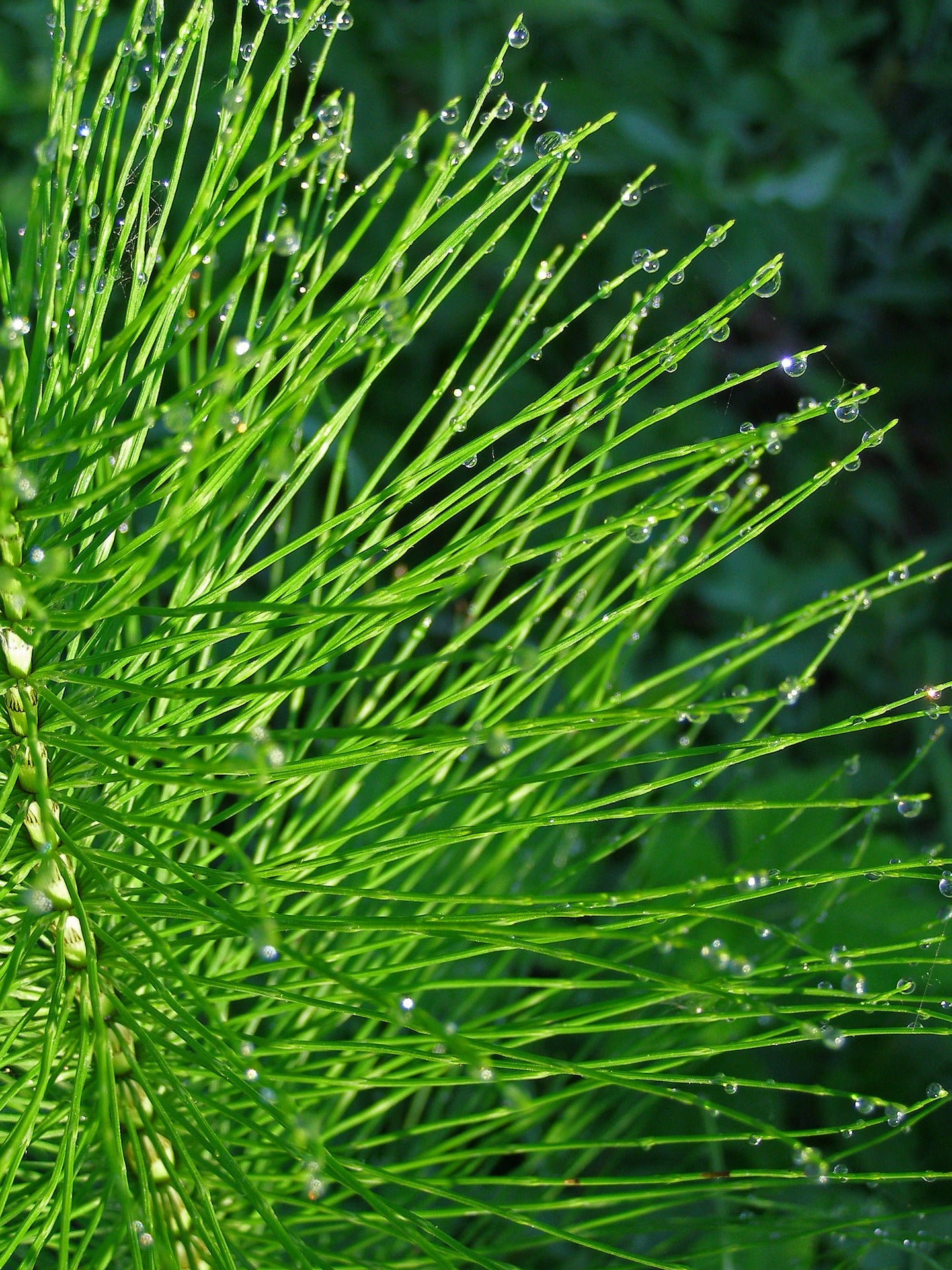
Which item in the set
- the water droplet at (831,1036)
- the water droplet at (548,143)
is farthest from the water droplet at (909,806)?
the water droplet at (548,143)

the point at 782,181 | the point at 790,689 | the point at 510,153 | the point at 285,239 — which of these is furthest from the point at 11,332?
the point at 782,181

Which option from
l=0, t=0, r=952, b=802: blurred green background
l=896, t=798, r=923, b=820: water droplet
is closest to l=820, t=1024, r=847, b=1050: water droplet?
l=896, t=798, r=923, b=820: water droplet

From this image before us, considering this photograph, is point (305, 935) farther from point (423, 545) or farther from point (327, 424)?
point (423, 545)

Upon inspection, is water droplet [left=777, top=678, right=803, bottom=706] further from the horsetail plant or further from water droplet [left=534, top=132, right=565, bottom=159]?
water droplet [left=534, top=132, right=565, bottom=159]

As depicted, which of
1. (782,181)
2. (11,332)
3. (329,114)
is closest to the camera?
(11,332)

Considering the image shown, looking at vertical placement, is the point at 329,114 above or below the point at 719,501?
above

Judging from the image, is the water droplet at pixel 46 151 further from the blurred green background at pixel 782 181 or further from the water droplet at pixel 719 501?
the blurred green background at pixel 782 181

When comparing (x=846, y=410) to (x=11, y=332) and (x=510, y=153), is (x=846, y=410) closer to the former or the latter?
(x=510, y=153)
